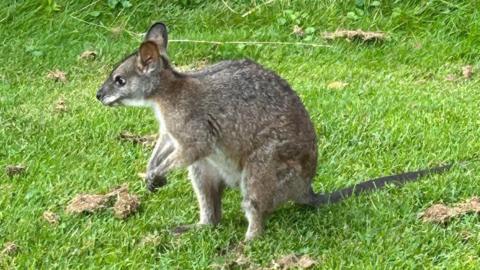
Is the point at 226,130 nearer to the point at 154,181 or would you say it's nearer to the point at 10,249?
the point at 154,181

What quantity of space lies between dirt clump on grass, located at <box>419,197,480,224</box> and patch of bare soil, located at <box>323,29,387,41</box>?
11.2 ft

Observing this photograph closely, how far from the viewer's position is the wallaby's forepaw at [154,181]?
5.34 m

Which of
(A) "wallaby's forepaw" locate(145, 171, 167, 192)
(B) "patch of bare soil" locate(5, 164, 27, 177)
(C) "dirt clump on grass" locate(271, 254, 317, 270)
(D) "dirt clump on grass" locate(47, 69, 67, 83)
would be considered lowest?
(D) "dirt clump on grass" locate(47, 69, 67, 83)

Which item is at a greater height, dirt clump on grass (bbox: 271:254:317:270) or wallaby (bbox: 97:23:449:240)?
wallaby (bbox: 97:23:449:240)

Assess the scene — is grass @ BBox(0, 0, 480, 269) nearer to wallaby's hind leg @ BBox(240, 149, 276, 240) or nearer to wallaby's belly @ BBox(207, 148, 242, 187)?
wallaby's hind leg @ BBox(240, 149, 276, 240)

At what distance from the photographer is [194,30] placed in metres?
8.97

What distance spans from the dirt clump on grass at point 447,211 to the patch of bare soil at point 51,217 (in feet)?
6.27

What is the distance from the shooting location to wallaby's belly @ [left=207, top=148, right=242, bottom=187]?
5.28m

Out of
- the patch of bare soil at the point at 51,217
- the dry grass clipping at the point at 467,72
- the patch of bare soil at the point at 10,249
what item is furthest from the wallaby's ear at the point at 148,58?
the dry grass clipping at the point at 467,72

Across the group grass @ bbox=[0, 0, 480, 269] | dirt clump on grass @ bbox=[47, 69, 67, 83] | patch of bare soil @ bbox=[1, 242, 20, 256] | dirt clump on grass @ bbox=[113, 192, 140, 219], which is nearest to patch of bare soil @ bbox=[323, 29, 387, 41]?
grass @ bbox=[0, 0, 480, 269]

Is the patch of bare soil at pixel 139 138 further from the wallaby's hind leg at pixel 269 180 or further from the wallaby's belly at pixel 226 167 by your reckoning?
the wallaby's hind leg at pixel 269 180

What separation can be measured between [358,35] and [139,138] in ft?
8.90

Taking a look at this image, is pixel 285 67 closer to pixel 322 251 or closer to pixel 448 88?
pixel 448 88

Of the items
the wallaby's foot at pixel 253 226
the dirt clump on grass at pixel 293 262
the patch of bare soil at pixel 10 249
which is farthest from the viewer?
the wallaby's foot at pixel 253 226
